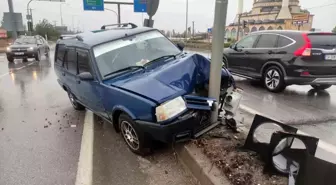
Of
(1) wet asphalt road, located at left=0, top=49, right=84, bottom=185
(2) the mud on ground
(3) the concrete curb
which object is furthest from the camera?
(1) wet asphalt road, located at left=0, top=49, right=84, bottom=185

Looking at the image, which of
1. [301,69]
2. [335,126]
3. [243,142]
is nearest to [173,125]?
[243,142]

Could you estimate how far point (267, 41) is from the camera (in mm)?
8320

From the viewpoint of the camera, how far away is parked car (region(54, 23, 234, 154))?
11.9 feet

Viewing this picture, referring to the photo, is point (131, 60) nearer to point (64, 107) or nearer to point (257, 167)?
point (257, 167)

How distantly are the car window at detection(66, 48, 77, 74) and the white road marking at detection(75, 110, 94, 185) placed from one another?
1188 millimetres

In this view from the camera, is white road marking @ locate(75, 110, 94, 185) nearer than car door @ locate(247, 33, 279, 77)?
Yes

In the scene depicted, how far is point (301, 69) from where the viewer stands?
23.4 feet

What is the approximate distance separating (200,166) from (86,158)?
1.82 m

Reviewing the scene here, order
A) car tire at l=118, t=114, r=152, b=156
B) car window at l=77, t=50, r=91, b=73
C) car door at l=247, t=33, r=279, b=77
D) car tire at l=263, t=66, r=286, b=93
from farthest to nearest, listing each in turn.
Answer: car door at l=247, t=33, r=279, b=77 < car tire at l=263, t=66, r=286, b=93 < car window at l=77, t=50, r=91, b=73 < car tire at l=118, t=114, r=152, b=156

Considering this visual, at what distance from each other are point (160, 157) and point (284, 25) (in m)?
66.2

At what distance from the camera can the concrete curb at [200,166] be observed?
3106 mm

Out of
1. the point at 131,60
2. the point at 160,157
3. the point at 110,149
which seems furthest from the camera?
the point at 131,60

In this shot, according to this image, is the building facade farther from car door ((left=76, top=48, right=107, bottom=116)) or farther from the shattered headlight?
the shattered headlight

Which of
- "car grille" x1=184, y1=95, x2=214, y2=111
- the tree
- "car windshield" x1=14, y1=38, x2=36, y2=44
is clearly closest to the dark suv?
"car grille" x1=184, y1=95, x2=214, y2=111
